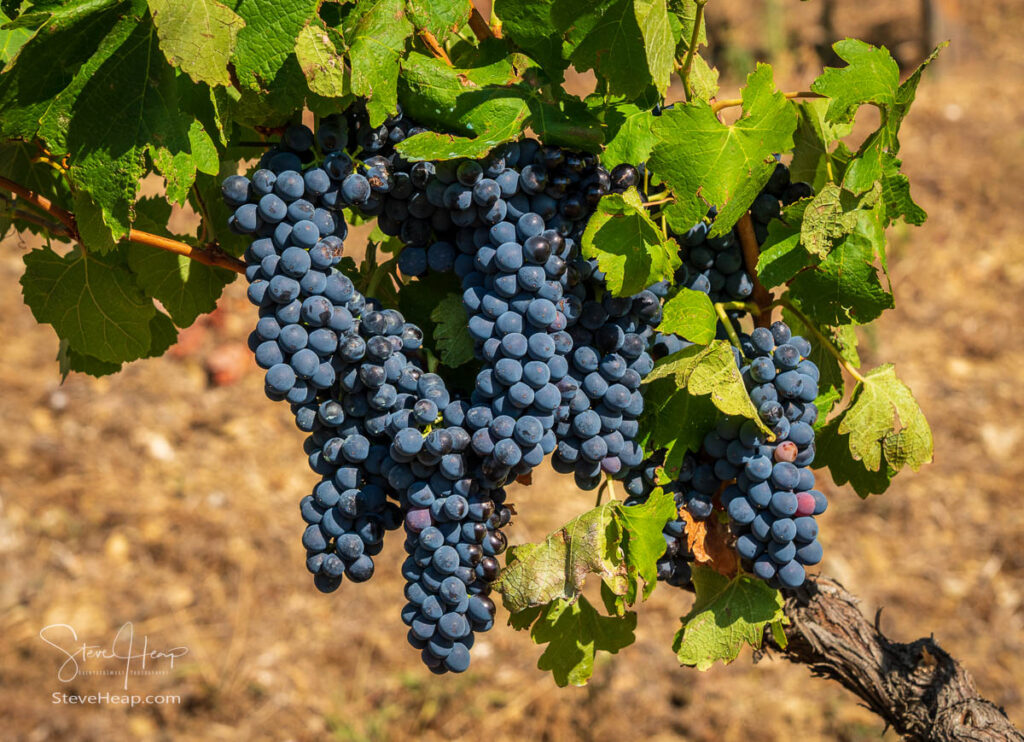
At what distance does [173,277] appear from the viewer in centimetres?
158

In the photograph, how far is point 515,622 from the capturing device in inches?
56.6

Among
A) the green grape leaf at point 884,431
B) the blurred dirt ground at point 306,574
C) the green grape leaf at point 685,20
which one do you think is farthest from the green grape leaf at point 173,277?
the blurred dirt ground at point 306,574

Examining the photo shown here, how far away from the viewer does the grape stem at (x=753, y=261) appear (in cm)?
139

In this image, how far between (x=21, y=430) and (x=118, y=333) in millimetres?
3264

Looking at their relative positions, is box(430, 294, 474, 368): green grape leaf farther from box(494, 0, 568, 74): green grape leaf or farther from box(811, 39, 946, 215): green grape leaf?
box(811, 39, 946, 215): green grape leaf

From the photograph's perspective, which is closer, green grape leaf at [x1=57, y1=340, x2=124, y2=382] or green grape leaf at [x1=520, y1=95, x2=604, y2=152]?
green grape leaf at [x1=520, y1=95, x2=604, y2=152]

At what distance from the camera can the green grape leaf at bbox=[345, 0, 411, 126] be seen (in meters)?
1.13

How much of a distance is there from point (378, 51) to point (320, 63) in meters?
0.07

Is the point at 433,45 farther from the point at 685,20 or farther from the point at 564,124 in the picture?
the point at 685,20

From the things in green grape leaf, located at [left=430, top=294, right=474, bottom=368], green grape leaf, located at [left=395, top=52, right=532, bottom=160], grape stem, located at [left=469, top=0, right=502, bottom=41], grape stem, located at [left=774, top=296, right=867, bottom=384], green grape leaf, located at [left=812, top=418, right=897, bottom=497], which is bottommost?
green grape leaf, located at [left=812, top=418, right=897, bottom=497]

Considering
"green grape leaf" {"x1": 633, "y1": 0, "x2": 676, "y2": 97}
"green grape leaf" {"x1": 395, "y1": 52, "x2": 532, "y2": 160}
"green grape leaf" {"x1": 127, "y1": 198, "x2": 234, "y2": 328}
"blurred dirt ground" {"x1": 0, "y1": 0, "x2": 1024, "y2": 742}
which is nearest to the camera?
"green grape leaf" {"x1": 633, "y1": 0, "x2": 676, "y2": 97}

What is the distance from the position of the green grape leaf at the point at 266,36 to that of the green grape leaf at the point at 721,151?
0.50m
